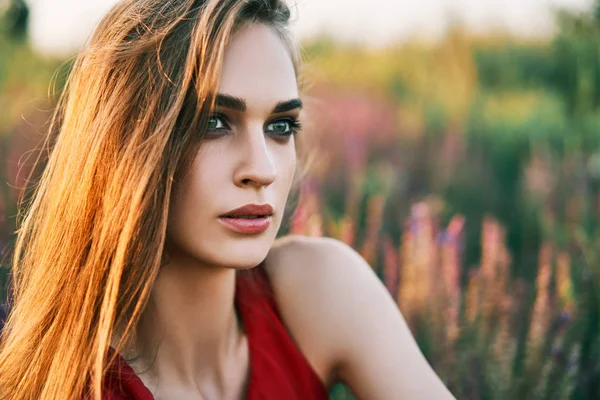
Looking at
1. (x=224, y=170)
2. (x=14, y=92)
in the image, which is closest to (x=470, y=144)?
(x=14, y=92)

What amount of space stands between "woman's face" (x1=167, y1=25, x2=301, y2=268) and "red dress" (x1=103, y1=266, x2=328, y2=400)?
1.37 ft

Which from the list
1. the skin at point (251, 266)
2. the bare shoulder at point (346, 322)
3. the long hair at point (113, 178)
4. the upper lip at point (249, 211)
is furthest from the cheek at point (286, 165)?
the bare shoulder at point (346, 322)

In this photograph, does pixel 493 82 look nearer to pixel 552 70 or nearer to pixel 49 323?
pixel 552 70

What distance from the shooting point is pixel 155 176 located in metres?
1.86

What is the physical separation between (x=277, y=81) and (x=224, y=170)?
270 millimetres

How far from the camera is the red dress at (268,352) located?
2.21m

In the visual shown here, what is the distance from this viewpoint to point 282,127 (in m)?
2.05

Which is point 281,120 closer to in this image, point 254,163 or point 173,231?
point 254,163

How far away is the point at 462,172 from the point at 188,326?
295 cm

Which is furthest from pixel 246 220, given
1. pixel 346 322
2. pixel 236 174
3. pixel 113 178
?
pixel 346 322

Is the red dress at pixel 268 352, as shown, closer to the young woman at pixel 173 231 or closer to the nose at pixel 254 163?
the young woman at pixel 173 231

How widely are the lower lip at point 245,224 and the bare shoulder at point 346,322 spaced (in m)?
0.45

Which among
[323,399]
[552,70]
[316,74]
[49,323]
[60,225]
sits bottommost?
[323,399]

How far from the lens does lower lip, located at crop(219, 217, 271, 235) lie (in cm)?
188
